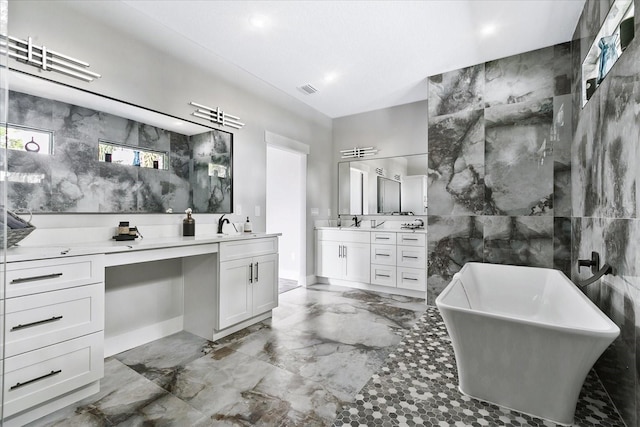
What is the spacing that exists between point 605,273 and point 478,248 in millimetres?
1483

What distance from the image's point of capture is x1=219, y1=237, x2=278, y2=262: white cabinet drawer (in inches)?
99.7

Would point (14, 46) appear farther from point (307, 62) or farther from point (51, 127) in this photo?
point (307, 62)

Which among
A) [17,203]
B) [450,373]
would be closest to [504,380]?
[450,373]

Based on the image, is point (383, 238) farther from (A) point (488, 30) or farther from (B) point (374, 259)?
(A) point (488, 30)

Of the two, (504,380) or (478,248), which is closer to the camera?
(504,380)

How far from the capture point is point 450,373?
1.86m

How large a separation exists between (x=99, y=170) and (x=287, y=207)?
3.09m

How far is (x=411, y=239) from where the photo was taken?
3.83 metres

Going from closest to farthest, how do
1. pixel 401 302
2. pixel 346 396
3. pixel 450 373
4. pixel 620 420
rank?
pixel 620 420
pixel 346 396
pixel 450 373
pixel 401 302

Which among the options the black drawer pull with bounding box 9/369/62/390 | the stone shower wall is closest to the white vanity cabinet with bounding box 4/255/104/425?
the black drawer pull with bounding box 9/369/62/390

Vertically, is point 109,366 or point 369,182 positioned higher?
point 369,182

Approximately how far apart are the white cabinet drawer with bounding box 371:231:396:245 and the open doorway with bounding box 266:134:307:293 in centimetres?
120

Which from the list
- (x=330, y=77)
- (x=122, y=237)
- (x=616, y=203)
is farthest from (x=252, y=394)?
(x=330, y=77)

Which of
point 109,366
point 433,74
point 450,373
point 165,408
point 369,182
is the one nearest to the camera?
point 165,408
